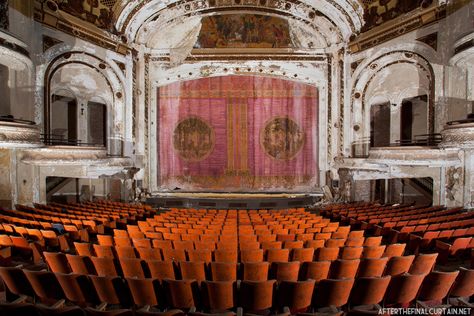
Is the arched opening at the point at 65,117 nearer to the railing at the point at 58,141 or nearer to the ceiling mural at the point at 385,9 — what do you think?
the railing at the point at 58,141

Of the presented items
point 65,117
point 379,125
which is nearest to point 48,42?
point 65,117

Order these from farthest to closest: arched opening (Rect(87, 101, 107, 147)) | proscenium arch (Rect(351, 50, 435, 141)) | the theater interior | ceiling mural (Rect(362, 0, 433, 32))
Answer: arched opening (Rect(87, 101, 107, 147))
ceiling mural (Rect(362, 0, 433, 32))
proscenium arch (Rect(351, 50, 435, 141))
the theater interior

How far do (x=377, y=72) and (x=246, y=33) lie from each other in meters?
5.82

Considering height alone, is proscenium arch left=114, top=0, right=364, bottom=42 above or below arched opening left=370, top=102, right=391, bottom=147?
above

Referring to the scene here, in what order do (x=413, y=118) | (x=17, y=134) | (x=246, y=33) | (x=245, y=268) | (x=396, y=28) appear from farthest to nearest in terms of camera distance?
(x=246, y=33) < (x=413, y=118) < (x=396, y=28) < (x=17, y=134) < (x=245, y=268)

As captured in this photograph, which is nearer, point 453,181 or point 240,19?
point 453,181

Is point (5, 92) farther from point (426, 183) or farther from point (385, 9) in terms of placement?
point (426, 183)

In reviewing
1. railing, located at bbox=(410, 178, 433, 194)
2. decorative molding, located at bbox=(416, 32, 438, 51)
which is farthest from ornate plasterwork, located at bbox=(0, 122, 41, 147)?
railing, located at bbox=(410, 178, 433, 194)

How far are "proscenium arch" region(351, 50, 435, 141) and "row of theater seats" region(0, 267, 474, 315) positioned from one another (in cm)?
969

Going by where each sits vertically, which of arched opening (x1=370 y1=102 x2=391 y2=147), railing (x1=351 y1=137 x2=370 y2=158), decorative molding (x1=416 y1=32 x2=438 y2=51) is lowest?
railing (x1=351 y1=137 x2=370 y2=158)

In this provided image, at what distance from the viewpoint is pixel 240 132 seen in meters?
15.4

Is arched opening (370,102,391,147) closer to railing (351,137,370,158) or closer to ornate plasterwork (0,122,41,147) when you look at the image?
railing (351,137,370,158)

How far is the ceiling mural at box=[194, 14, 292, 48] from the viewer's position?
15.1 meters

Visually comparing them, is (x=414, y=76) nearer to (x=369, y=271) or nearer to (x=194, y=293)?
(x=369, y=271)
